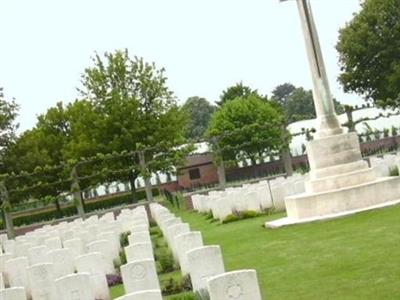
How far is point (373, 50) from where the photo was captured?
45125 millimetres

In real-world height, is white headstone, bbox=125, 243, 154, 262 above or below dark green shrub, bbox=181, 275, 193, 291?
above

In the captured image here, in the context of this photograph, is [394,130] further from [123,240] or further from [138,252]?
[138,252]

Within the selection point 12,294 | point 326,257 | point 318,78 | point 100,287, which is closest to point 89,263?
point 100,287

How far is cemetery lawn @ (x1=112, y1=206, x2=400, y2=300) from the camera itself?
8391 mm

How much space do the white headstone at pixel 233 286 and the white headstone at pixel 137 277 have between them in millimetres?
2387

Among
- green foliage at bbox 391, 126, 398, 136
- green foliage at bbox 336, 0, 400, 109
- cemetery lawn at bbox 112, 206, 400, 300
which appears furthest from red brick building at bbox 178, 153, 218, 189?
cemetery lawn at bbox 112, 206, 400, 300

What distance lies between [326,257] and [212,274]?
264 cm

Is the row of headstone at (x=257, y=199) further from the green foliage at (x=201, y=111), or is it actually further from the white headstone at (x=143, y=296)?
the green foliage at (x=201, y=111)

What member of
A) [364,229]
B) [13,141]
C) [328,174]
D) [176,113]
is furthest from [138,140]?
[364,229]

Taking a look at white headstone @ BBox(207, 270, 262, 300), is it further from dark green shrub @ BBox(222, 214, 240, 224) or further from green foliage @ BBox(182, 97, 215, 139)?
green foliage @ BBox(182, 97, 215, 139)

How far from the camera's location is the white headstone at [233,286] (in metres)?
6.25

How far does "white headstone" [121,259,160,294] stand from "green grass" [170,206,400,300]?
1.55m

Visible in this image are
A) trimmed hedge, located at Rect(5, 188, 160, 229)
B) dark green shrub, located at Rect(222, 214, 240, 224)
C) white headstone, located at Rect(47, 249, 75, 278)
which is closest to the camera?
white headstone, located at Rect(47, 249, 75, 278)

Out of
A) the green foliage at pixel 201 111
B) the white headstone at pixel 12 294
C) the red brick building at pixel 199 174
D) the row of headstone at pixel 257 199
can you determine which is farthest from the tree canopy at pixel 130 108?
the green foliage at pixel 201 111
